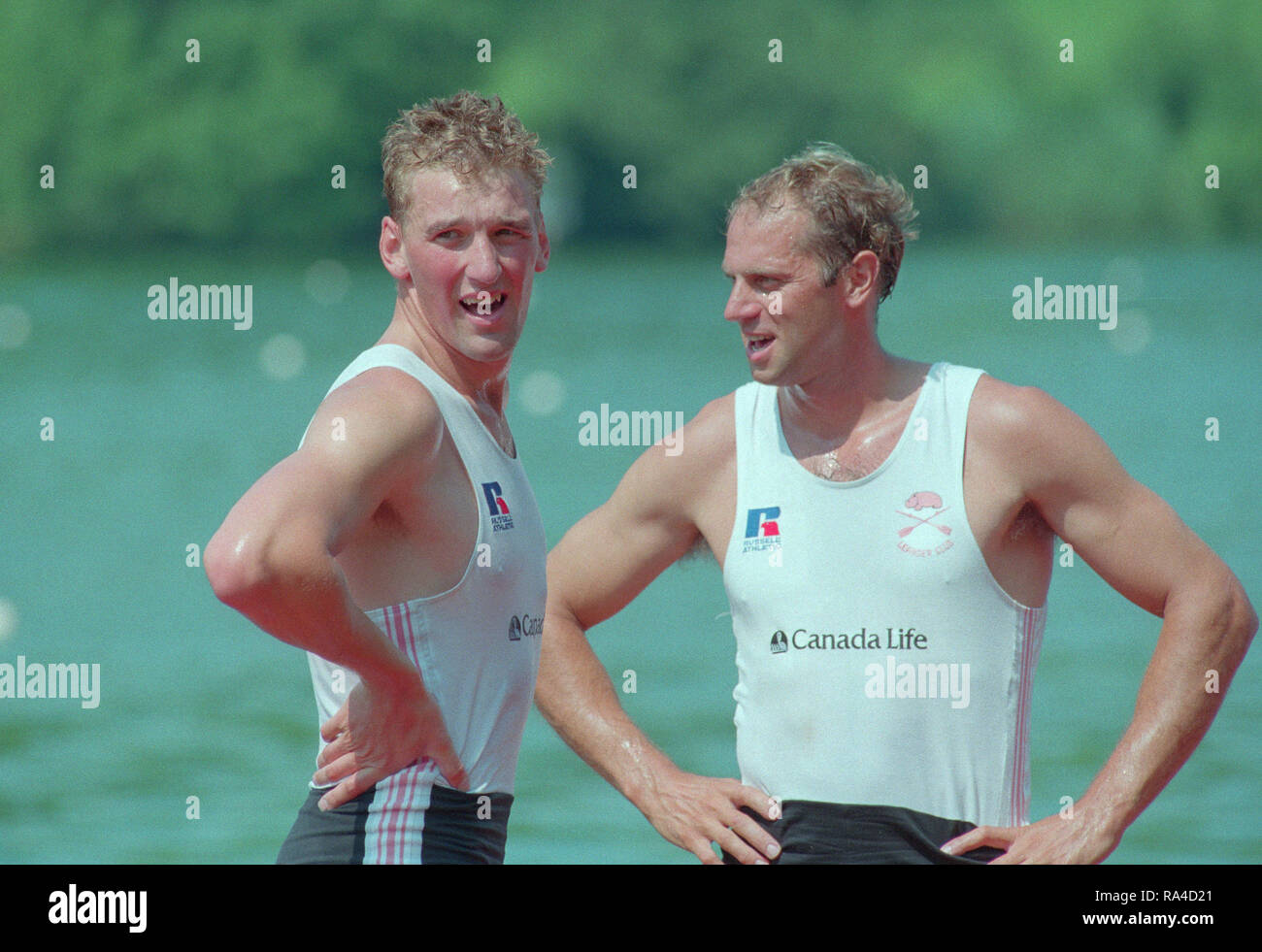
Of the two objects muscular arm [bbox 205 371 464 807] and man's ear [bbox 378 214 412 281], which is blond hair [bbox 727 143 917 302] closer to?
man's ear [bbox 378 214 412 281]

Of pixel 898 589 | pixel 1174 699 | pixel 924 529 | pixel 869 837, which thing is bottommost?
pixel 869 837

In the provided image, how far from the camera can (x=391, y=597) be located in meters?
3.38

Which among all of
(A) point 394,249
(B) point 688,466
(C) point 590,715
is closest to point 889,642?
(B) point 688,466

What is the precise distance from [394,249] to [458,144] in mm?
302

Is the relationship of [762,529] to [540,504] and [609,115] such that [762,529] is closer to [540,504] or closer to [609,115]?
[540,504]

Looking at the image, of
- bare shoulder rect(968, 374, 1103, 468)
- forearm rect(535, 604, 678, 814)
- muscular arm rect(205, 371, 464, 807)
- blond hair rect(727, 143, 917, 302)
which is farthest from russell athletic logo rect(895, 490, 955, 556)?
muscular arm rect(205, 371, 464, 807)

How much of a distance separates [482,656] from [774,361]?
1.11 m

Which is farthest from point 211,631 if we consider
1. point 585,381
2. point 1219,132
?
point 1219,132

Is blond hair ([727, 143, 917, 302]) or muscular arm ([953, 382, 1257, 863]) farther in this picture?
blond hair ([727, 143, 917, 302])

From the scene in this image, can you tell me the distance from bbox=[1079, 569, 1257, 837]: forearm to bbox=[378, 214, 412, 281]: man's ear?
195 cm

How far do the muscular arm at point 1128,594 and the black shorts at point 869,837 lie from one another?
5 cm

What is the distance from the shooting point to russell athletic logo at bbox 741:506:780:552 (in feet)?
13.1

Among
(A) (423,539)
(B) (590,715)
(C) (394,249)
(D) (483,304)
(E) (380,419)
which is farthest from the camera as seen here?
(B) (590,715)

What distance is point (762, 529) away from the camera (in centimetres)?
402
